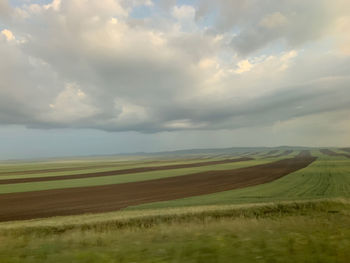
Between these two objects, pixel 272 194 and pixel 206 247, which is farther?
pixel 272 194

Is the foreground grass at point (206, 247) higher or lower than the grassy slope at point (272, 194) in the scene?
higher

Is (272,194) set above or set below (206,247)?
below

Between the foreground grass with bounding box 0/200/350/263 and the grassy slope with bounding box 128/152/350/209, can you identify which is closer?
the foreground grass with bounding box 0/200/350/263

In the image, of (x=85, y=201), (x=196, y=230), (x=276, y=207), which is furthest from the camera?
(x=85, y=201)

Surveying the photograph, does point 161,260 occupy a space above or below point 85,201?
above

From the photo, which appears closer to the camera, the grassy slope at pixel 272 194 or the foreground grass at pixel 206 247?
the foreground grass at pixel 206 247

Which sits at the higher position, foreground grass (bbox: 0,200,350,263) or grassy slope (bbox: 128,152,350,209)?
foreground grass (bbox: 0,200,350,263)

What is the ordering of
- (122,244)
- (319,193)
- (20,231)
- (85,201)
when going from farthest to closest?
(85,201) < (319,193) < (20,231) < (122,244)

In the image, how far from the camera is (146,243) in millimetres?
8414

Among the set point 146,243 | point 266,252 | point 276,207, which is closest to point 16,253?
point 146,243

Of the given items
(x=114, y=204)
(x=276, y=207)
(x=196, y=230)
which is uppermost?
(x=196, y=230)

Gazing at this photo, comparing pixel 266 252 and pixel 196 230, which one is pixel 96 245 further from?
→ pixel 266 252

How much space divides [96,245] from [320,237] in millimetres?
8903

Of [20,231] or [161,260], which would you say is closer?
[161,260]
